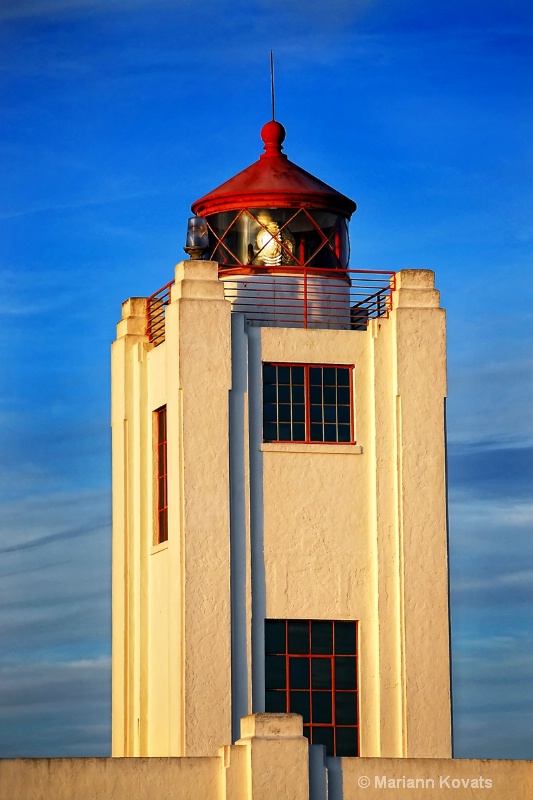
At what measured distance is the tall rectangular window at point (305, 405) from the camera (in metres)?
38.7

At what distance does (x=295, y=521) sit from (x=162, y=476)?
309 centimetres

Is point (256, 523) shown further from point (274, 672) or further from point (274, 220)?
point (274, 220)

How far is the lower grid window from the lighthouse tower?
0.03 meters

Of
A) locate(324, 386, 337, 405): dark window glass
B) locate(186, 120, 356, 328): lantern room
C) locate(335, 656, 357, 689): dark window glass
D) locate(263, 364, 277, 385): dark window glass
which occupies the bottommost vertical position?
locate(335, 656, 357, 689): dark window glass

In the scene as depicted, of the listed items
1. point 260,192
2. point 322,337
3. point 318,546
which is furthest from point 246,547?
point 260,192

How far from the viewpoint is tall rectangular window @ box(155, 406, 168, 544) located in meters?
39.5

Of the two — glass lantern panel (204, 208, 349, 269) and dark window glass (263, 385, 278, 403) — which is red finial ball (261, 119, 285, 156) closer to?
glass lantern panel (204, 208, 349, 269)

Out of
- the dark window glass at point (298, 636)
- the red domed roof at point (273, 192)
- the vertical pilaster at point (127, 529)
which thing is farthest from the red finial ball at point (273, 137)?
the dark window glass at point (298, 636)

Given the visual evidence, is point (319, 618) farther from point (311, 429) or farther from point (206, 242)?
point (206, 242)

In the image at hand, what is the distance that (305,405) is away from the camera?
38.8 metres

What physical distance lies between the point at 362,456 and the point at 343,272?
12.7 feet

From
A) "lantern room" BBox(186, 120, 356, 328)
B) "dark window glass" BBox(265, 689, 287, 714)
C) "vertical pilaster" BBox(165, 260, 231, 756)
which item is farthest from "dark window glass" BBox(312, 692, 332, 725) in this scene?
"lantern room" BBox(186, 120, 356, 328)

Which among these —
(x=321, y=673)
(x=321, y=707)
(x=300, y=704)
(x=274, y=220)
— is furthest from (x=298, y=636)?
(x=274, y=220)

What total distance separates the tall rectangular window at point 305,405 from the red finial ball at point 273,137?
5278mm
